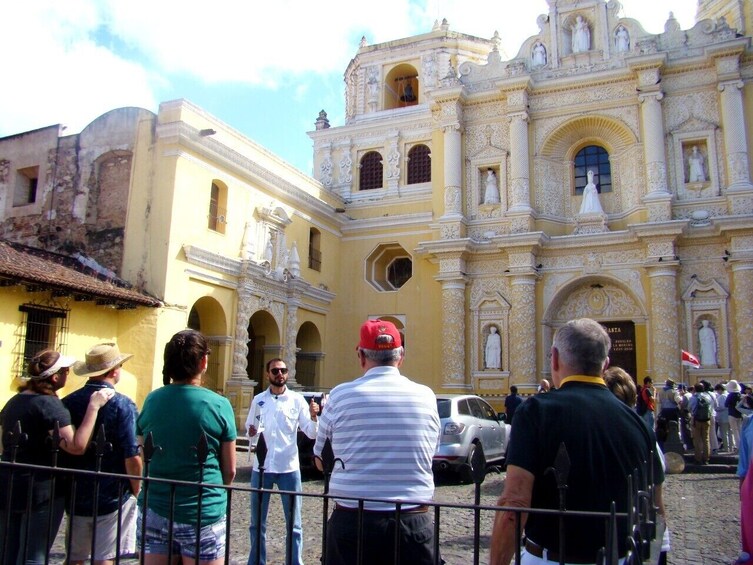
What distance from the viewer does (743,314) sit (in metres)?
18.7

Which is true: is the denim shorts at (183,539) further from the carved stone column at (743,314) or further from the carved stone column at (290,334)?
the carved stone column at (743,314)

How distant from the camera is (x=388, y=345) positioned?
11.3 ft

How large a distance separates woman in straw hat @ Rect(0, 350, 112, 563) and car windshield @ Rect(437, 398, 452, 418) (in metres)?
7.38

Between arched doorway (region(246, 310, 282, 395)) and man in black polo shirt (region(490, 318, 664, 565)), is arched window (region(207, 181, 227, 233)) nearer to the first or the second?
arched doorway (region(246, 310, 282, 395))

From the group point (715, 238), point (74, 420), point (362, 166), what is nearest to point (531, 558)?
point (74, 420)

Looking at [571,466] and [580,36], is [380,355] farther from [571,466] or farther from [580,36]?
[580,36]

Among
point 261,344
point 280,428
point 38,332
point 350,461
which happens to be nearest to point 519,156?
point 261,344

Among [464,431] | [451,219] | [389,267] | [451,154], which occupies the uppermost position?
[451,154]

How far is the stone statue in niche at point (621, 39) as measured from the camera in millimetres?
21609

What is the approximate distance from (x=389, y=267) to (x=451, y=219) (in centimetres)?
388

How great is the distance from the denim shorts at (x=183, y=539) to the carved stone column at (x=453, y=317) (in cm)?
1796

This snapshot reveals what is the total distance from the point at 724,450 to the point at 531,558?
43.8 ft

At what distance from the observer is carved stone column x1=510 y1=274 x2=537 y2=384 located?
67.6 feet

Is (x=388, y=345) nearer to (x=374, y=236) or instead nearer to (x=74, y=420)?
(x=74, y=420)
